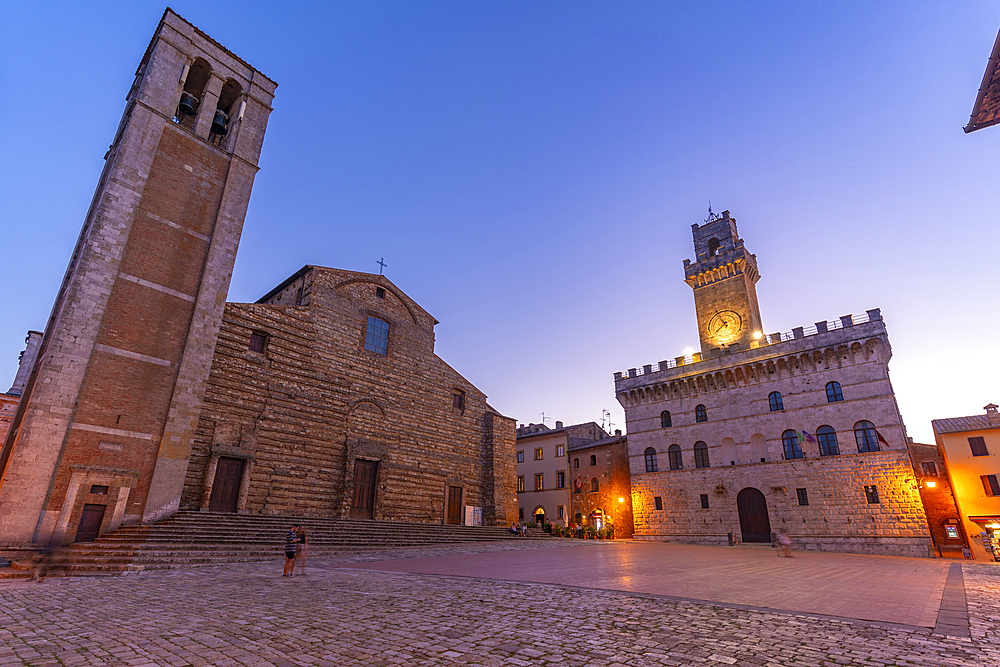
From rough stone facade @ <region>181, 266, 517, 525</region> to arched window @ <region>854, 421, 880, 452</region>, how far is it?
18.5 metres

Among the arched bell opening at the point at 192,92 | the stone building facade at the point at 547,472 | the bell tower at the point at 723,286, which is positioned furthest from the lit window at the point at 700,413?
the arched bell opening at the point at 192,92

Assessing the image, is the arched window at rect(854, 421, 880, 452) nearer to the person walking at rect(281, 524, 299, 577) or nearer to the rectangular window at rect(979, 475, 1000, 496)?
the rectangular window at rect(979, 475, 1000, 496)

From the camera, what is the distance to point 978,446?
23453 mm

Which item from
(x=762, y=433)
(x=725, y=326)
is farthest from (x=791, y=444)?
(x=725, y=326)

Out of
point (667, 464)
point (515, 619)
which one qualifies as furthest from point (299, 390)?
point (667, 464)

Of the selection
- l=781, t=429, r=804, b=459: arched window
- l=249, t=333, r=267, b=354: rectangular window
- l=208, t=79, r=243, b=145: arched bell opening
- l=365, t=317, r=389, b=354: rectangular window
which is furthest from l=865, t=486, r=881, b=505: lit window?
l=208, t=79, r=243, b=145: arched bell opening

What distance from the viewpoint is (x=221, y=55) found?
21.6 m

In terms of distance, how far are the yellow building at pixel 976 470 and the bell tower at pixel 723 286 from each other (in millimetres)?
10968

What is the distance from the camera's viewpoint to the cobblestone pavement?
4375 mm

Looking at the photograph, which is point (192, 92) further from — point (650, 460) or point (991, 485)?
point (991, 485)

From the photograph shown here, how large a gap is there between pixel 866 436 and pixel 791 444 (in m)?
3.44

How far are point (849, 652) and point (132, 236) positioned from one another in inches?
845

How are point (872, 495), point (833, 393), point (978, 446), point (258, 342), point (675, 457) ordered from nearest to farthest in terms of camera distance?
point (258, 342)
point (978, 446)
point (872, 495)
point (833, 393)
point (675, 457)

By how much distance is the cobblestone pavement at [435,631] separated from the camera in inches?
172
